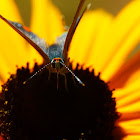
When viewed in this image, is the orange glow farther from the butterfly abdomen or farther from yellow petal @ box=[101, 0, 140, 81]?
the butterfly abdomen

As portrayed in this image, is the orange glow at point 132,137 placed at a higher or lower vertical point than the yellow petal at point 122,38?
lower

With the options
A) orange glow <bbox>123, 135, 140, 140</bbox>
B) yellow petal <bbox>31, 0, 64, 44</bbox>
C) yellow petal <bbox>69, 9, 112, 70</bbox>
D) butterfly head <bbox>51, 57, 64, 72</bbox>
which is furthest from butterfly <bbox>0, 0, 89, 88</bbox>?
yellow petal <bbox>31, 0, 64, 44</bbox>

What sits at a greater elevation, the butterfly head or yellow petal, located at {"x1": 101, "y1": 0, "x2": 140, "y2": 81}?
yellow petal, located at {"x1": 101, "y1": 0, "x2": 140, "y2": 81}

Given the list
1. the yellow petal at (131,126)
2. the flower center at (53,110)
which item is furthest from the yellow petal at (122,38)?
the flower center at (53,110)

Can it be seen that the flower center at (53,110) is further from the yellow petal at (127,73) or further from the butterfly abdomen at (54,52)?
the yellow petal at (127,73)

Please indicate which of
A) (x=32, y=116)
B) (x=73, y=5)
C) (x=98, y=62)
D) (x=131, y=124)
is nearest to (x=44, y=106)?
(x=32, y=116)

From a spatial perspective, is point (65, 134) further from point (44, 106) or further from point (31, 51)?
point (31, 51)
